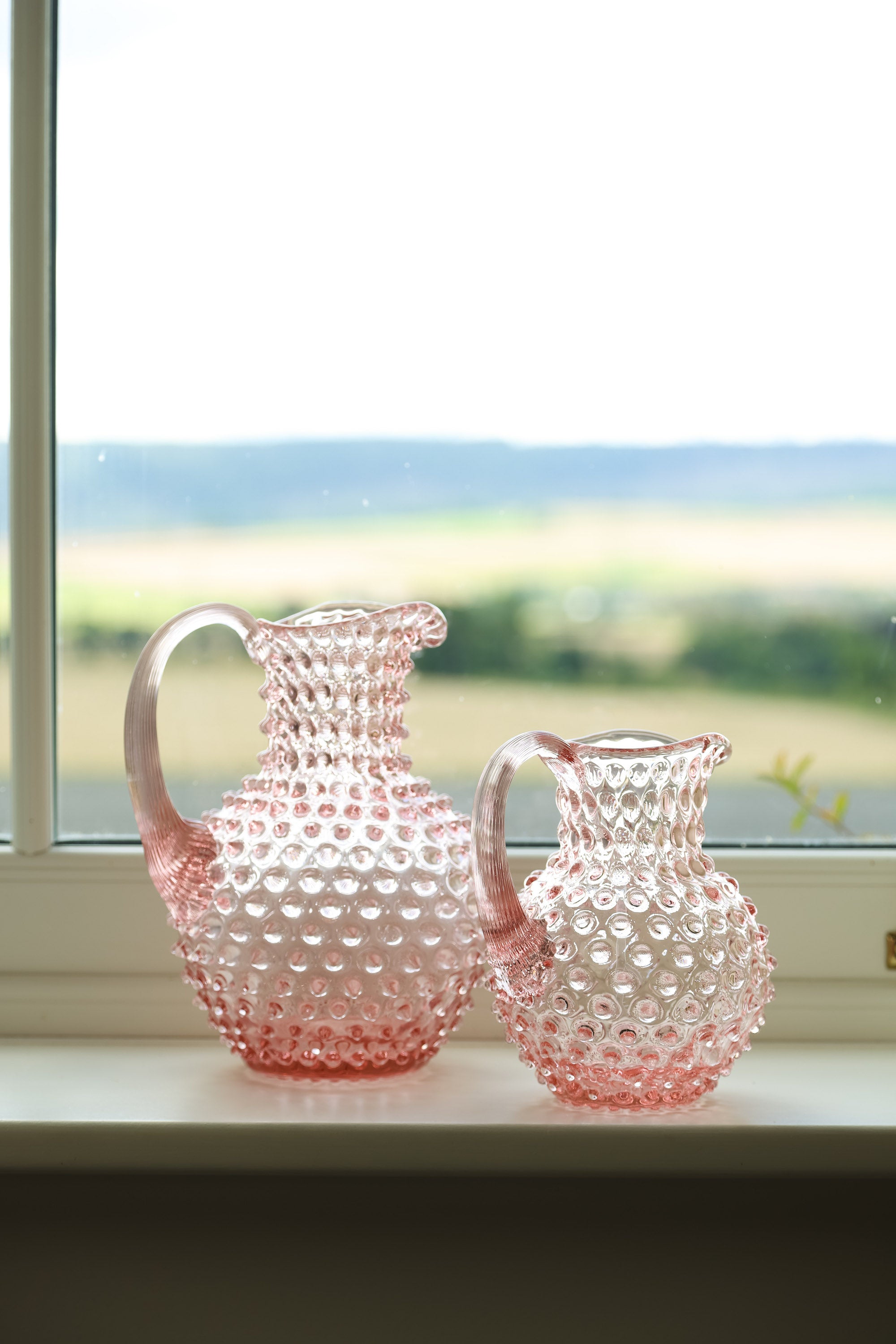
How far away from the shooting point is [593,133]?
94 centimetres

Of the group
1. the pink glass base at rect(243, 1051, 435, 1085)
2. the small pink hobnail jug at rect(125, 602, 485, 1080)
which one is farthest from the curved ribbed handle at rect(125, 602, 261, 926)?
the pink glass base at rect(243, 1051, 435, 1085)

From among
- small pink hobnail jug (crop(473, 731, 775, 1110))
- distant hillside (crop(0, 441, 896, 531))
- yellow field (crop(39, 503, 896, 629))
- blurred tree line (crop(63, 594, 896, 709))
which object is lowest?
small pink hobnail jug (crop(473, 731, 775, 1110))

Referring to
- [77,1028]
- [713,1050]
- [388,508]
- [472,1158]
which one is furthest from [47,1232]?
[388,508]

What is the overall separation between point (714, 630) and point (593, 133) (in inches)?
14.7

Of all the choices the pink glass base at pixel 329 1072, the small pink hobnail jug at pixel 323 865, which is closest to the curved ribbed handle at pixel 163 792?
the small pink hobnail jug at pixel 323 865

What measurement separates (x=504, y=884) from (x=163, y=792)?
217mm

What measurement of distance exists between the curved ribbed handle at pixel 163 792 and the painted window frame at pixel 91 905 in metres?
0.14

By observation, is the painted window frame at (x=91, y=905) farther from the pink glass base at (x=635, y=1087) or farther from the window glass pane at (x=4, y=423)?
the pink glass base at (x=635, y=1087)

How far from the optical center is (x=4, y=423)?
94cm

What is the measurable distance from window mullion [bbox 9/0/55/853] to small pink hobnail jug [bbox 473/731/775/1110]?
37 cm

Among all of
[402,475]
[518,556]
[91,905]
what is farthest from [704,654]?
[91,905]

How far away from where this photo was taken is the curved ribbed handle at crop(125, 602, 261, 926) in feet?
2.46

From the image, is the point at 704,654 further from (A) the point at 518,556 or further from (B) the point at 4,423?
(B) the point at 4,423

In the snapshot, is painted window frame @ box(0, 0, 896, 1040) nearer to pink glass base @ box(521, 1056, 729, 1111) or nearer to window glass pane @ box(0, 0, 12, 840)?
window glass pane @ box(0, 0, 12, 840)
